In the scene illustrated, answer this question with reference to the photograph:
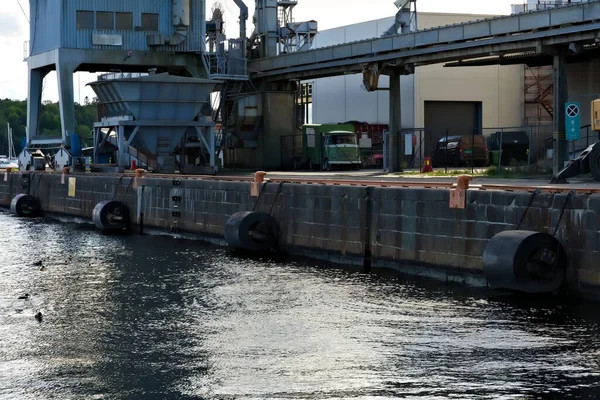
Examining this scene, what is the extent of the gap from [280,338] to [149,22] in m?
51.7

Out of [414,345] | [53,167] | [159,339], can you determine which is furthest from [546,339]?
[53,167]

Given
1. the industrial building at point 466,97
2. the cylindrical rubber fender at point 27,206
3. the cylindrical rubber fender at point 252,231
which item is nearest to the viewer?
the cylindrical rubber fender at point 252,231

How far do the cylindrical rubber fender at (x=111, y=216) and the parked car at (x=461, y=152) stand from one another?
28.6 meters

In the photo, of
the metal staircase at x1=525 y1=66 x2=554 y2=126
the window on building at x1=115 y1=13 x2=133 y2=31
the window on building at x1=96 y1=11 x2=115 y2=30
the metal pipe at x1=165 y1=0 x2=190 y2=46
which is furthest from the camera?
the metal staircase at x1=525 y1=66 x2=554 y2=126

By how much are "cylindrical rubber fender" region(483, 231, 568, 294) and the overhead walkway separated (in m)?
22.4

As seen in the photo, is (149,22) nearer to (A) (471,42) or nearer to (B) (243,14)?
(B) (243,14)

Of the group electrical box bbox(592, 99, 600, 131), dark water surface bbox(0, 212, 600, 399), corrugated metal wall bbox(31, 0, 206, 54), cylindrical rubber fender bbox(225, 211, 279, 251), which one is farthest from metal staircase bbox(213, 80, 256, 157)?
dark water surface bbox(0, 212, 600, 399)

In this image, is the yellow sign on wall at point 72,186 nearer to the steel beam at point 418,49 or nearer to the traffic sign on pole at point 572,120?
the steel beam at point 418,49

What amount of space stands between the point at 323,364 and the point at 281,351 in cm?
110

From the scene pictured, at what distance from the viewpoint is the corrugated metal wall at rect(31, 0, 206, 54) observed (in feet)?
212

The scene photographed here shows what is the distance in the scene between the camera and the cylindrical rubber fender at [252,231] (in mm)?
29234

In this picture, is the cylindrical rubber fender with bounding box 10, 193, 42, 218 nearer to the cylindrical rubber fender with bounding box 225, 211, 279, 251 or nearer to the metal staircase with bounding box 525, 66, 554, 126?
the cylindrical rubber fender with bounding box 225, 211, 279, 251

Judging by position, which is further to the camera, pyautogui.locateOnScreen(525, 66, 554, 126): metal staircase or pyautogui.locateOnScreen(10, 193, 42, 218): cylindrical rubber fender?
pyautogui.locateOnScreen(525, 66, 554, 126): metal staircase

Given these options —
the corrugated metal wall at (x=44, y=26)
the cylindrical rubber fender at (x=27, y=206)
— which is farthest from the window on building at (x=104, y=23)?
the cylindrical rubber fender at (x=27, y=206)
